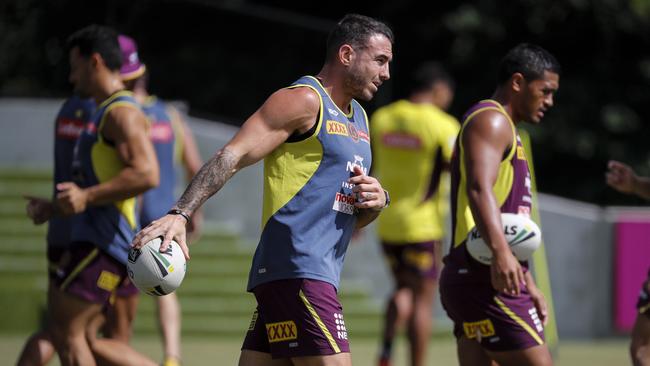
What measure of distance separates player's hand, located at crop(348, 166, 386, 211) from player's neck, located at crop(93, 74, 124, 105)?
87.4 inches

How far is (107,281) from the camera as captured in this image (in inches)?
274

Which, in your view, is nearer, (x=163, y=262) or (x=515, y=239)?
(x=163, y=262)

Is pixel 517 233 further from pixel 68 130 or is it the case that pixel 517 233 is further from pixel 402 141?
pixel 402 141

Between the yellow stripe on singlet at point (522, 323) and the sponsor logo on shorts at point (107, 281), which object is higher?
the sponsor logo on shorts at point (107, 281)

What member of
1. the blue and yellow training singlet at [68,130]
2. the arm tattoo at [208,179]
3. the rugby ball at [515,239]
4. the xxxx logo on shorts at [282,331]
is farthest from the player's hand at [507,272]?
the blue and yellow training singlet at [68,130]

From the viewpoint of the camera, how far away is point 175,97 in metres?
16.2

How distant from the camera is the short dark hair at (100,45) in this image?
7.26 m

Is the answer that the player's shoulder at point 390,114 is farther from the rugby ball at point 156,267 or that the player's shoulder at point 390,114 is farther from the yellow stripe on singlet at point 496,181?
the rugby ball at point 156,267

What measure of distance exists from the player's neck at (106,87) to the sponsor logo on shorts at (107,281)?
41.8 inches

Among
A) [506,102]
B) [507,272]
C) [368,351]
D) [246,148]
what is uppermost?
[506,102]

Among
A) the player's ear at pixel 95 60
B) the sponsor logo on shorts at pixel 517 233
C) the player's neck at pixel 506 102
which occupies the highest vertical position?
the player's ear at pixel 95 60

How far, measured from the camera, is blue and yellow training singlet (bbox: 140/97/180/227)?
9648 mm

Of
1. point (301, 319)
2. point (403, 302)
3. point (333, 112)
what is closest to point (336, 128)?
point (333, 112)

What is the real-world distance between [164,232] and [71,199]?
199cm
